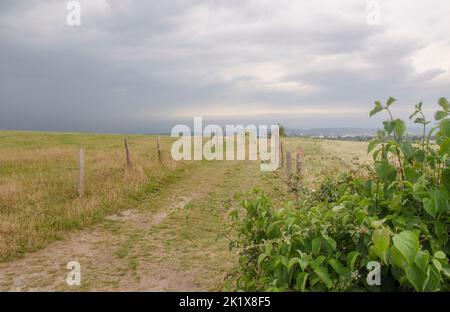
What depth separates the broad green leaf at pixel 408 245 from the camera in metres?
1.82

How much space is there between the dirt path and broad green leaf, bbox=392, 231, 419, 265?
288 centimetres

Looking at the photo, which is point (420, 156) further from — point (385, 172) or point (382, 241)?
point (382, 241)

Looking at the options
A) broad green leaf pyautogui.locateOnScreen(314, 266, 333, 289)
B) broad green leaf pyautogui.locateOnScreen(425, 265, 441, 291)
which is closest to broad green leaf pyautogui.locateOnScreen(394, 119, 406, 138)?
broad green leaf pyautogui.locateOnScreen(425, 265, 441, 291)

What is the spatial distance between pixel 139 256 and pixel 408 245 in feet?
19.7

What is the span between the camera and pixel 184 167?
19422 millimetres

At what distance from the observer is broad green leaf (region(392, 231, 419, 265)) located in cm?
182

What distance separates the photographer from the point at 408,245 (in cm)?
185

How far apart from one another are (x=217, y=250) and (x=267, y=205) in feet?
12.7

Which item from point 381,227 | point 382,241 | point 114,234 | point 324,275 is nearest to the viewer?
point 382,241

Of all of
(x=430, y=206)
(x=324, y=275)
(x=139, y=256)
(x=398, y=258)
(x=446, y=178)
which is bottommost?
(x=139, y=256)

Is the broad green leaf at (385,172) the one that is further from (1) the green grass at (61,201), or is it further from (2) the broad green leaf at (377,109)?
(1) the green grass at (61,201)

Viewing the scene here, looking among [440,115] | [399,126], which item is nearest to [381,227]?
[399,126]
